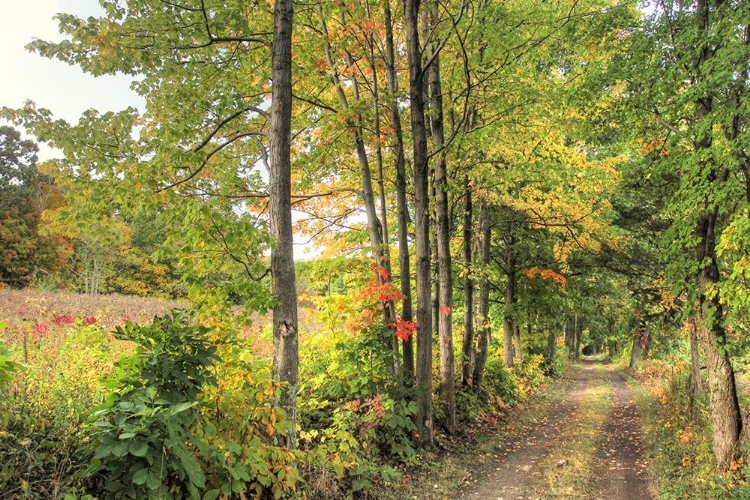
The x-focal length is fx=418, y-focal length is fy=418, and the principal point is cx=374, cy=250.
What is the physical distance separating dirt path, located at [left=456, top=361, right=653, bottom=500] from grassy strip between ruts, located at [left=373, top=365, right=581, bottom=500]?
0.11 meters

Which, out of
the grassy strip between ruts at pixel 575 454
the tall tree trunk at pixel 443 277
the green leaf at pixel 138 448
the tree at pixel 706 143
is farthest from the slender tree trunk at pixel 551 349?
the green leaf at pixel 138 448

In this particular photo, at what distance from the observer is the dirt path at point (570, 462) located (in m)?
6.05

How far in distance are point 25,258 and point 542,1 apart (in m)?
31.5

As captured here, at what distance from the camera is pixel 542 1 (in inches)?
359

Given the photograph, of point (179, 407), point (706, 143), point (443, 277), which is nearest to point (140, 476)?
point (179, 407)

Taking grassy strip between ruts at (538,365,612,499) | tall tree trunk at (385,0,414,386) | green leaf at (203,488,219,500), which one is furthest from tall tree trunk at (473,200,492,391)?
green leaf at (203,488,219,500)

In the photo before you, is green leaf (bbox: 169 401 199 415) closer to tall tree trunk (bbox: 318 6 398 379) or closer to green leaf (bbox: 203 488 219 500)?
green leaf (bbox: 203 488 219 500)

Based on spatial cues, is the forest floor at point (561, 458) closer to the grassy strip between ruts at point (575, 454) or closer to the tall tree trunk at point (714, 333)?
the grassy strip between ruts at point (575, 454)

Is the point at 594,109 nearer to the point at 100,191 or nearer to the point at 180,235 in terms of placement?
the point at 180,235

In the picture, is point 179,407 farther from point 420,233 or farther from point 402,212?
point 402,212

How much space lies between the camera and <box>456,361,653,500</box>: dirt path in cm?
605

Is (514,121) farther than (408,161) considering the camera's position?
No

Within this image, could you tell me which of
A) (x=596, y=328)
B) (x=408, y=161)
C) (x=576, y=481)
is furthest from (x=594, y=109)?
(x=596, y=328)

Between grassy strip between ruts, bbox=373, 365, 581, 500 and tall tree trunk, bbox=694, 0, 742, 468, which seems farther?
tall tree trunk, bbox=694, 0, 742, 468
